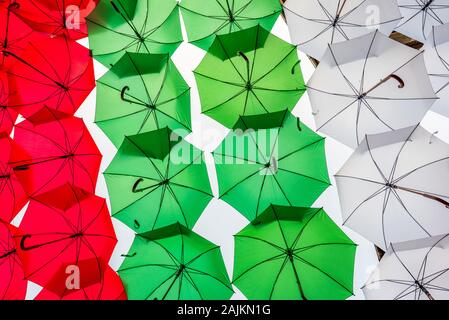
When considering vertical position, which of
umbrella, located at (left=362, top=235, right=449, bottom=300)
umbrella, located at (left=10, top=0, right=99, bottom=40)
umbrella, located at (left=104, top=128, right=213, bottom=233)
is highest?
umbrella, located at (left=10, top=0, right=99, bottom=40)

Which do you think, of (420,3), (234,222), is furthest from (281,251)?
(420,3)

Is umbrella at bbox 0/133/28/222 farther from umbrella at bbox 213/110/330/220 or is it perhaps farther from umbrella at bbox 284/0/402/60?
umbrella at bbox 284/0/402/60

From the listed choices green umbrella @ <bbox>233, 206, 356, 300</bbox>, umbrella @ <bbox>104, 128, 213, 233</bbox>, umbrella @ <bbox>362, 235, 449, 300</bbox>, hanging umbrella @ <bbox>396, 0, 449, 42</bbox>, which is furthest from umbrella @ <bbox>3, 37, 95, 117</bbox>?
umbrella @ <bbox>362, 235, 449, 300</bbox>

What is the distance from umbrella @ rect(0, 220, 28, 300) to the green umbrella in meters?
3.38

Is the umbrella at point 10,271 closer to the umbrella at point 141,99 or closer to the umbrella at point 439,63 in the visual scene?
the umbrella at point 141,99

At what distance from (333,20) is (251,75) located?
1.49 m

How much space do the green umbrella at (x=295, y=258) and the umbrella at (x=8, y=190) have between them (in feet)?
12.3

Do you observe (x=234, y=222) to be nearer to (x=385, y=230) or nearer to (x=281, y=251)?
(x=281, y=251)

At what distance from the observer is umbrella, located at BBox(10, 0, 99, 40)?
6125mm

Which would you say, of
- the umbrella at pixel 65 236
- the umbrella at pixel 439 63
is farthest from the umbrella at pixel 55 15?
the umbrella at pixel 439 63

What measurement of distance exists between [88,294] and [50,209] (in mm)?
1404

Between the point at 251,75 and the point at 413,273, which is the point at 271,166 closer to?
the point at 251,75

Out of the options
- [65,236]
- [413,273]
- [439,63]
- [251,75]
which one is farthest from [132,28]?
[413,273]

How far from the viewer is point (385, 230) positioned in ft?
16.0
